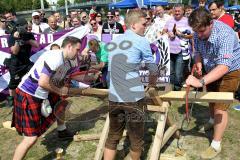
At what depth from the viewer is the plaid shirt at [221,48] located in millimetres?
3703

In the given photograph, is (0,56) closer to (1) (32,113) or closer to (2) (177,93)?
(1) (32,113)

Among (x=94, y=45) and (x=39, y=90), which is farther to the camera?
(x=94, y=45)

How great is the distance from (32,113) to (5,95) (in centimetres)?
367

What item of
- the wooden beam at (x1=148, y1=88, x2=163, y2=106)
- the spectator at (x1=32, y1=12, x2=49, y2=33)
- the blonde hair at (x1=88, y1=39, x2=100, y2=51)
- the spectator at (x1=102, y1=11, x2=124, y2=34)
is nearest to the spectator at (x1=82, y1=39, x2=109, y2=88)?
the blonde hair at (x1=88, y1=39, x2=100, y2=51)

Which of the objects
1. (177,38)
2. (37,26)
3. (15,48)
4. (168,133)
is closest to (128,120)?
(168,133)

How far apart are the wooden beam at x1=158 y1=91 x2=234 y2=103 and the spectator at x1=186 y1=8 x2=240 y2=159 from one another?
0.17m

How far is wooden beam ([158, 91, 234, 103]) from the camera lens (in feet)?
11.9

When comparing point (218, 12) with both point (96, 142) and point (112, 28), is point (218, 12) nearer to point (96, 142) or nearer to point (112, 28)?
point (112, 28)

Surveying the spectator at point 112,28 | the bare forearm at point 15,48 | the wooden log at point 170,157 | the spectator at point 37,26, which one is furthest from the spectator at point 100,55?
the wooden log at point 170,157

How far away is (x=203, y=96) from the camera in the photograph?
3744 millimetres

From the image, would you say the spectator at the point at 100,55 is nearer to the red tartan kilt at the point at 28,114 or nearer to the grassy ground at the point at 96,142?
the grassy ground at the point at 96,142

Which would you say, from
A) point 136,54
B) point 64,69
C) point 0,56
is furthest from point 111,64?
point 0,56

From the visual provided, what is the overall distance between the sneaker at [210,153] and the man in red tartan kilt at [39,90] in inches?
80.4

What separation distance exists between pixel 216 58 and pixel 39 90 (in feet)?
7.45
